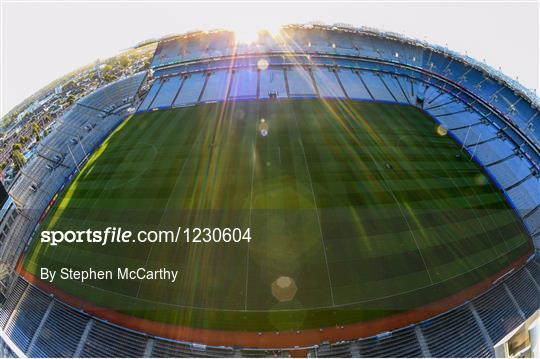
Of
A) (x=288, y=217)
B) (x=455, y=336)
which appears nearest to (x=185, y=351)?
(x=288, y=217)

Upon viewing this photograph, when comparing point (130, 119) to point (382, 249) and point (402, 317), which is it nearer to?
point (382, 249)

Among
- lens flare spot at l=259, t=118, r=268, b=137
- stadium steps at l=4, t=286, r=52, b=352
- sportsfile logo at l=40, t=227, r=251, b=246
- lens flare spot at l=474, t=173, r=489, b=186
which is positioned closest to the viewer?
stadium steps at l=4, t=286, r=52, b=352

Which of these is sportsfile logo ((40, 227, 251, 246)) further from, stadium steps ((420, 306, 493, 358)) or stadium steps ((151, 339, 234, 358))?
stadium steps ((420, 306, 493, 358))

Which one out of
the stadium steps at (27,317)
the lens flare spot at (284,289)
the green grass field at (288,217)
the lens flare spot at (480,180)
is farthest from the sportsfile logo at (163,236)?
the lens flare spot at (480,180)

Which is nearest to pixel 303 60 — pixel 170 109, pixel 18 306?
pixel 170 109

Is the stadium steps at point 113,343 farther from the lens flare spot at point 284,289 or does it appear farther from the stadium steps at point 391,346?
the stadium steps at point 391,346

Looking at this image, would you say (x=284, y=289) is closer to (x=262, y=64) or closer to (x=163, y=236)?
(x=163, y=236)

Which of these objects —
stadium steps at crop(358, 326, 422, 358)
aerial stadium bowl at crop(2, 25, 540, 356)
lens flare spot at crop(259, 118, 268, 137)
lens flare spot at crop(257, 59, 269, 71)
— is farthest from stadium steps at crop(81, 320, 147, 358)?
lens flare spot at crop(257, 59, 269, 71)

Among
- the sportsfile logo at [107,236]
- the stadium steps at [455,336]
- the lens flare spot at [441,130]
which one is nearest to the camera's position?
the stadium steps at [455,336]
